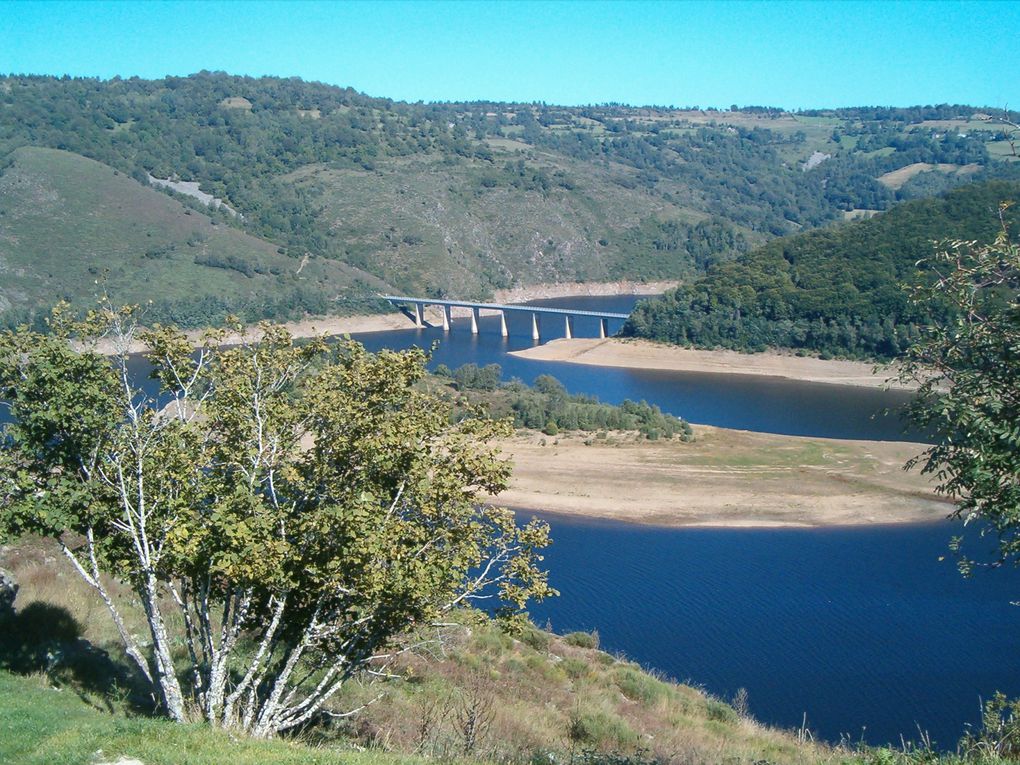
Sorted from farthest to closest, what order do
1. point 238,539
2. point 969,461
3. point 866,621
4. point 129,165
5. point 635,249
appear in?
point 635,249 < point 129,165 < point 866,621 < point 238,539 < point 969,461

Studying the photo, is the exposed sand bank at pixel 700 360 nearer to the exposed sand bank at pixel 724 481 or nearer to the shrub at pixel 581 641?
the exposed sand bank at pixel 724 481

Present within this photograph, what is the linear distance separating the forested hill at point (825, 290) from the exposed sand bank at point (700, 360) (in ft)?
4.15

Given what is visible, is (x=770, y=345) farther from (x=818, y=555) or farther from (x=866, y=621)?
(x=866, y=621)

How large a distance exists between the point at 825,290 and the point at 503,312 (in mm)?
32387

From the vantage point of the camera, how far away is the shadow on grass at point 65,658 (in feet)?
31.5

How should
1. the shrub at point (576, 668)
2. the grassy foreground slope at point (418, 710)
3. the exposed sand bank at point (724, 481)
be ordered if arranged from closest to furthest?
the grassy foreground slope at point (418, 710) → the shrub at point (576, 668) → the exposed sand bank at point (724, 481)

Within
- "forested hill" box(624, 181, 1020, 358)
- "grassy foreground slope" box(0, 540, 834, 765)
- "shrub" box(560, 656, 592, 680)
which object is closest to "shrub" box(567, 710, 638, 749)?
"grassy foreground slope" box(0, 540, 834, 765)

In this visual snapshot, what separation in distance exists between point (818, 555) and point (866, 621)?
560 centimetres

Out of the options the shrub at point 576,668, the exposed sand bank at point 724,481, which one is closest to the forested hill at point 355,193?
the exposed sand bank at point 724,481

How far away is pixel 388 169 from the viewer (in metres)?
132

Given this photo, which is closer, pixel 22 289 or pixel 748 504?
pixel 748 504

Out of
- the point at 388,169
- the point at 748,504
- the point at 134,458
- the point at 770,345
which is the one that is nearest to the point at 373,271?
the point at 388,169

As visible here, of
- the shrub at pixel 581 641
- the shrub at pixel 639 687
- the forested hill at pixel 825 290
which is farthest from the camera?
the forested hill at pixel 825 290

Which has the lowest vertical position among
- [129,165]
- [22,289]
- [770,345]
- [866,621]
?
[866,621]
